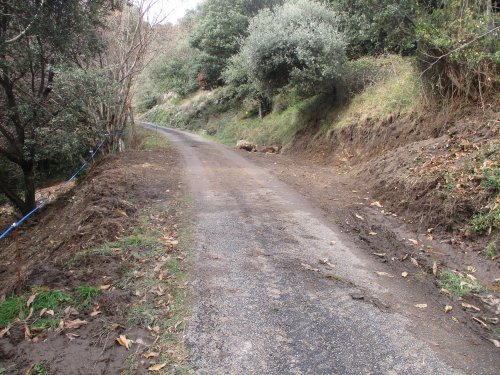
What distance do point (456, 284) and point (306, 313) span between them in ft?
7.20

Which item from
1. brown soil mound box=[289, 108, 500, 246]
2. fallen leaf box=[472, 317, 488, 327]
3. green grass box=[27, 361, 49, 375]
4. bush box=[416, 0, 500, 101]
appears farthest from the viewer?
bush box=[416, 0, 500, 101]

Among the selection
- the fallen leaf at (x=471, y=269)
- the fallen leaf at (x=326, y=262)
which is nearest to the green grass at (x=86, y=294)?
the fallen leaf at (x=326, y=262)

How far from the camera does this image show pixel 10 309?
4.19 m

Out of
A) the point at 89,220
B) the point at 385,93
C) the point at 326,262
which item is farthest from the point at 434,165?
the point at 89,220

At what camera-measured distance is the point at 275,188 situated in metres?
9.90

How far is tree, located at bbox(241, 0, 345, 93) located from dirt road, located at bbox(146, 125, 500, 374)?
31.4 feet

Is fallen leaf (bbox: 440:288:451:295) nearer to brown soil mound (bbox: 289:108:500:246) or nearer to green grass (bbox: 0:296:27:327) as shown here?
brown soil mound (bbox: 289:108:500:246)

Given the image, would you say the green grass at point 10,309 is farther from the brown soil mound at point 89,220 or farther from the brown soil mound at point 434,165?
the brown soil mound at point 434,165

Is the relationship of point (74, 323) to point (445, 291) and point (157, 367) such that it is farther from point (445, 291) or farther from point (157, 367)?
point (445, 291)

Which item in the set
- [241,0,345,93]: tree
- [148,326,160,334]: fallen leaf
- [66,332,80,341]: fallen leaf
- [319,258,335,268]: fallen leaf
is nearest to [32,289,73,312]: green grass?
[66,332,80,341]: fallen leaf

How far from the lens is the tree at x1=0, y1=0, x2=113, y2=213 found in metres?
9.28

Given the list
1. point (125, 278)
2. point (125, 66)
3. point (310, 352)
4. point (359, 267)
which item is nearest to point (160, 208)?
point (125, 278)

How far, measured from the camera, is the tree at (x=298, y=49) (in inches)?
579

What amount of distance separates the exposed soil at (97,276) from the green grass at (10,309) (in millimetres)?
195
